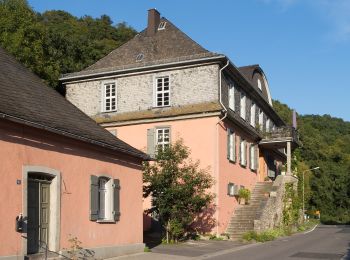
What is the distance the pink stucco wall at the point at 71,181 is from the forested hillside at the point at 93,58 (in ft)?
52.9

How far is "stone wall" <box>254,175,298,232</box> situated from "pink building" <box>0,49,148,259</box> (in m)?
9.68

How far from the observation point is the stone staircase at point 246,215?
26625mm

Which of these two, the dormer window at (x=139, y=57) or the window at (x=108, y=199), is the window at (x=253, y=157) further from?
the window at (x=108, y=199)

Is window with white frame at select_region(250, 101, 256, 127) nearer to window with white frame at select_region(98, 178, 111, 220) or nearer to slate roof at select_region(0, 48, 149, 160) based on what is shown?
slate roof at select_region(0, 48, 149, 160)

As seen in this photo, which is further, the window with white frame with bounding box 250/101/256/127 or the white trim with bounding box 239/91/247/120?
the window with white frame with bounding box 250/101/256/127

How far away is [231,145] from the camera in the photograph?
2889cm

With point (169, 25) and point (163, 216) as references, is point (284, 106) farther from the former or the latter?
point (163, 216)

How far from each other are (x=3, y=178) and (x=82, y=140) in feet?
10.1

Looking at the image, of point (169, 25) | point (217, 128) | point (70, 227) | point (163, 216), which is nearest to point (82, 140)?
point (70, 227)

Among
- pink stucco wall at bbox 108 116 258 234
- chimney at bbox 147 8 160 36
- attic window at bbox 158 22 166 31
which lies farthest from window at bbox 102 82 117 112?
attic window at bbox 158 22 166 31

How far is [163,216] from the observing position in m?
21.6

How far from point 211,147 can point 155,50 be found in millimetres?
7088

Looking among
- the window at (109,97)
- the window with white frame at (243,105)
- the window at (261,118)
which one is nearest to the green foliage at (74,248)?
the window at (109,97)

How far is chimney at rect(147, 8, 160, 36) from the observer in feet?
104
